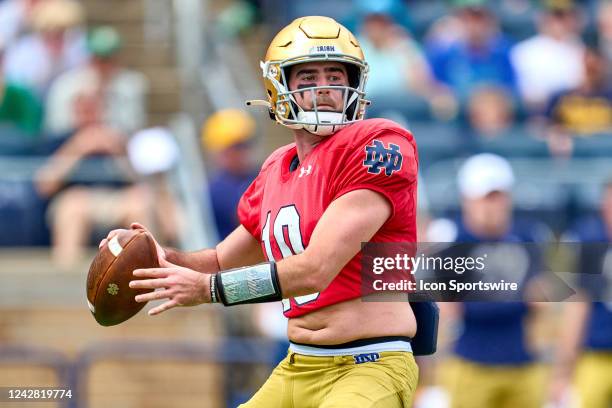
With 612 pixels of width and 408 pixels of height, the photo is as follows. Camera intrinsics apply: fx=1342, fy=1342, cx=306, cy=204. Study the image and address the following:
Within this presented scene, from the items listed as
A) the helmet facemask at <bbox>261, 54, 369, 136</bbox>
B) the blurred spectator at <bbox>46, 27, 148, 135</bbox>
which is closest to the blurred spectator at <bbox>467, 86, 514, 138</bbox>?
the blurred spectator at <bbox>46, 27, 148, 135</bbox>

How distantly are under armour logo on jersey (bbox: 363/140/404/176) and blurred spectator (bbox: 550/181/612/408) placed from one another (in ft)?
12.2

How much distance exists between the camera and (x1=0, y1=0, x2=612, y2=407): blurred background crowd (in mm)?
9039

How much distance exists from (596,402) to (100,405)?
3293 millimetres

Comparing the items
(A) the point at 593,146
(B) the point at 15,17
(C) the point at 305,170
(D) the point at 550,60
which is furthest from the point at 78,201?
(C) the point at 305,170

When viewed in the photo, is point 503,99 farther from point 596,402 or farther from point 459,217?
point 596,402

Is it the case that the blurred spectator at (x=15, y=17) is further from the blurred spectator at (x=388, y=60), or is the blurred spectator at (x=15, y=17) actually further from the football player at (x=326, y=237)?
the football player at (x=326, y=237)

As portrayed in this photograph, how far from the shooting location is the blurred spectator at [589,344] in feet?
28.0

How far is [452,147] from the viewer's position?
10648mm

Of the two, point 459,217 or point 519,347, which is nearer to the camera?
point 519,347

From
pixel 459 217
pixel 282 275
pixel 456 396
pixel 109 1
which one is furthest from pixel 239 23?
pixel 282 275

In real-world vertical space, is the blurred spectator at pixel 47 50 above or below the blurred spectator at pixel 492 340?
above

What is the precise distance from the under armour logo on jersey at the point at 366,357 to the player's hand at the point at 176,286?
605 millimetres

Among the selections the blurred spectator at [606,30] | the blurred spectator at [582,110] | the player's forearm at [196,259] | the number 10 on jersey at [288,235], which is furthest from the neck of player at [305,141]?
the blurred spectator at [606,30]

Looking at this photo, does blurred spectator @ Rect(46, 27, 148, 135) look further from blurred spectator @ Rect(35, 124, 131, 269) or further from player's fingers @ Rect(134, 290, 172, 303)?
player's fingers @ Rect(134, 290, 172, 303)
